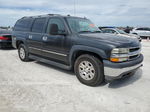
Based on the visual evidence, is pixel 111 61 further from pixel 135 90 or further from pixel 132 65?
pixel 135 90

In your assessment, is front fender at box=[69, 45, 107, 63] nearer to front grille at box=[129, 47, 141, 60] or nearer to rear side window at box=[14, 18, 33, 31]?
front grille at box=[129, 47, 141, 60]

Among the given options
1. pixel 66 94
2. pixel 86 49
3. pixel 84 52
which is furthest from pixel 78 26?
pixel 66 94

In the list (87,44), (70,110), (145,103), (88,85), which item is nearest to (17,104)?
(70,110)

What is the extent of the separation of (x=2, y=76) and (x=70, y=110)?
9.25 feet

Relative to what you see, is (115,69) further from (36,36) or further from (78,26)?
(36,36)

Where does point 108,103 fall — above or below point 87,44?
below

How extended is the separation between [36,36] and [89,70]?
2.55 m

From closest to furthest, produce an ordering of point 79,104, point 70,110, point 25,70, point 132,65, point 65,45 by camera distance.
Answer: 1. point 70,110
2. point 79,104
3. point 132,65
4. point 65,45
5. point 25,70

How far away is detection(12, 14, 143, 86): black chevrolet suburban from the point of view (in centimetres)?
334

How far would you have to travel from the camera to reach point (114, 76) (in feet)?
11.0

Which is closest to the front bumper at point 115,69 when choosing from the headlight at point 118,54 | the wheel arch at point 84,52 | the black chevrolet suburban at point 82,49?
the black chevrolet suburban at point 82,49

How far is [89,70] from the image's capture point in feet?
12.3

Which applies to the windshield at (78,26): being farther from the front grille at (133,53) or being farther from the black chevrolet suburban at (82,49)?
the front grille at (133,53)

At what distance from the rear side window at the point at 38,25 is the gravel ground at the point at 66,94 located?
1604 mm
